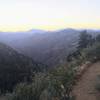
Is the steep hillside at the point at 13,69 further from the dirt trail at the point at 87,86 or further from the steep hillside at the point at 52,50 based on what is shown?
the dirt trail at the point at 87,86

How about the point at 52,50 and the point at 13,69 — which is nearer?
the point at 13,69

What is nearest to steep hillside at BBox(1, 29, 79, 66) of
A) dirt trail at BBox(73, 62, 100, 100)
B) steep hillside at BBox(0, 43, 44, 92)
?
steep hillside at BBox(0, 43, 44, 92)

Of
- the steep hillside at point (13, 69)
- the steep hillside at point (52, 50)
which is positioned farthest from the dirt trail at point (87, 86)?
the steep hillside at point (52, 50)

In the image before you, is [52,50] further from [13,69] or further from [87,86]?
[87,86]

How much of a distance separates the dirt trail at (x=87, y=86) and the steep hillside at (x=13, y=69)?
4062 centimetres

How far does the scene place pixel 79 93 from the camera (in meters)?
8.59

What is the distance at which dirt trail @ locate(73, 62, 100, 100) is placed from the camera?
27.2 feet

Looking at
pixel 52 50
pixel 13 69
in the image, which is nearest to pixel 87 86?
pixel 13 69

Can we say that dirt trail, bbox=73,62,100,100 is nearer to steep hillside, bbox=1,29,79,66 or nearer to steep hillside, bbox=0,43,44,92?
steep hillside, bbox=0,43,44,92

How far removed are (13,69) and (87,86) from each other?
183 feet

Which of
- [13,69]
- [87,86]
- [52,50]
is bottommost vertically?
[52,50]

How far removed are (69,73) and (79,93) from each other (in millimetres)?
872

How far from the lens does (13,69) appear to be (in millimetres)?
64062

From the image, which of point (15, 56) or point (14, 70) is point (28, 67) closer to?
point (14, 70)
